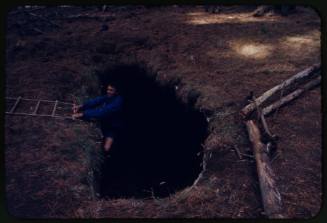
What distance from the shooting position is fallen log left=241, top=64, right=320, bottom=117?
297 inches

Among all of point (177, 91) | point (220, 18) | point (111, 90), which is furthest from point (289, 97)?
point (220, 18)

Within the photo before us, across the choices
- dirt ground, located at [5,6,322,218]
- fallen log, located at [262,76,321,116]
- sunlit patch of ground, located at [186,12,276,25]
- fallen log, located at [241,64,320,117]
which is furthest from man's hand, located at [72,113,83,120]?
sunlit patch of ground, located at [186,12,276,25]

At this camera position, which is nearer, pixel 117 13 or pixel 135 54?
pixel 135 54

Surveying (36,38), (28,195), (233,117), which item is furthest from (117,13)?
(28,195)

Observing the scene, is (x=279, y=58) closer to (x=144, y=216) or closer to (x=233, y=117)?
(x=233, y=117)

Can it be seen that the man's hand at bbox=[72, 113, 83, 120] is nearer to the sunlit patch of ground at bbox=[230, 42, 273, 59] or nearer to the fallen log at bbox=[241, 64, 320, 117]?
the fallen log at bbox=[241, 64, 320, 117]

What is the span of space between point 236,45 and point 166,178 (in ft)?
15.9

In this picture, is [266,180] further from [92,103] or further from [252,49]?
[252,49]

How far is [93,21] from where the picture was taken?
44.9ft

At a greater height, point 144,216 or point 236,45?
point 236,45

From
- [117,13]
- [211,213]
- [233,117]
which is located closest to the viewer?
[211,213]

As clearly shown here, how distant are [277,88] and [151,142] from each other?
432 centimetres

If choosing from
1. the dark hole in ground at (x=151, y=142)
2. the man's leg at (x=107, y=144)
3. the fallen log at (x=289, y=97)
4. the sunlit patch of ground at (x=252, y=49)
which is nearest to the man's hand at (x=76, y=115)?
the man's leg at (x=107, y=144)

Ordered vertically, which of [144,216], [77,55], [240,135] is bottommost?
[144,216]
